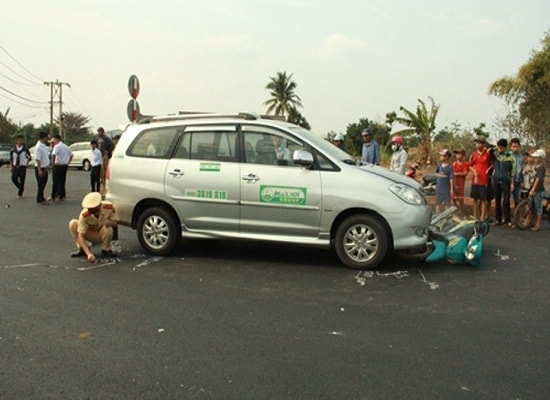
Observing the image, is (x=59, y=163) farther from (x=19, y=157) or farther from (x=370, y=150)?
(x=370, y=150)

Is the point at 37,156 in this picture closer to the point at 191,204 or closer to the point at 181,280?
the point at 191,204

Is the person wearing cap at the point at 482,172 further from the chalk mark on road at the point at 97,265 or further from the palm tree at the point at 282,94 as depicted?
the palm tree at the point at 282,94

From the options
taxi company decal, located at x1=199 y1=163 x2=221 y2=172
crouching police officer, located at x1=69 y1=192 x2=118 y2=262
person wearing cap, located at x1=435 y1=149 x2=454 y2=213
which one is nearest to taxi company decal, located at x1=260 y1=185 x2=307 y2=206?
taxi company decal, located at x1=199 y1=163 x2=221 y2=172

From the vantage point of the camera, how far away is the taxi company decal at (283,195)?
6945mm

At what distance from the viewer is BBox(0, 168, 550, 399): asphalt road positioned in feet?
12.4

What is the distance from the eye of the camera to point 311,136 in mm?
7371

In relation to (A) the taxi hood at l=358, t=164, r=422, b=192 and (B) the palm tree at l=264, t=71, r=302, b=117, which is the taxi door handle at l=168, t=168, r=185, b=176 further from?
(B) the palm tree at l=264, t=71, r=302, b=117

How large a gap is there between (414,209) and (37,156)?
1060cm

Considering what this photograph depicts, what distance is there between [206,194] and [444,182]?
5.48 meters

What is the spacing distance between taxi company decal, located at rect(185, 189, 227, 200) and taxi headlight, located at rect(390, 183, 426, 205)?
2243mm

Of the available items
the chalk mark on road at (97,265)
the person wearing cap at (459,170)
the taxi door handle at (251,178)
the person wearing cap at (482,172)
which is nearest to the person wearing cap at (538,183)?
the person wearing cap at (482,172)

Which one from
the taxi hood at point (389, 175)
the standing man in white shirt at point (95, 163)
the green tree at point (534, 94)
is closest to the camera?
the taxi hood at point (389, 175)

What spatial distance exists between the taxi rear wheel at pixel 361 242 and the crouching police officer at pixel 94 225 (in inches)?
126

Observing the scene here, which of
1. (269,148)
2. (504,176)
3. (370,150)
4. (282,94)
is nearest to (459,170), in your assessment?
(504,176)
